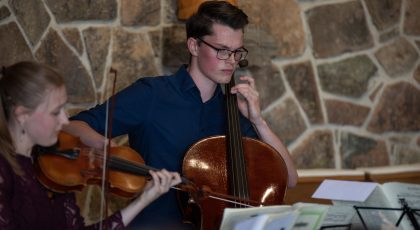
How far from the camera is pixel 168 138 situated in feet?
7.75

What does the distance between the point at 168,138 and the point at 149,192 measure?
1.62 feet

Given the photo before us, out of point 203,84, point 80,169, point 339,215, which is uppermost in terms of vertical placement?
point 203,84

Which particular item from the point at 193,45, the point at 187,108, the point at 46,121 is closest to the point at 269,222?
the point at 46,121

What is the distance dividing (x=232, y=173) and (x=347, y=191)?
1.33ft

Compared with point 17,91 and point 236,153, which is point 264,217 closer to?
point 236,153

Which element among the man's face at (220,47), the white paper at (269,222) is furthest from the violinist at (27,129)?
the man's face at (220,47)

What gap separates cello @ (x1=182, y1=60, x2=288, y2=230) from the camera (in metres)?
2.10

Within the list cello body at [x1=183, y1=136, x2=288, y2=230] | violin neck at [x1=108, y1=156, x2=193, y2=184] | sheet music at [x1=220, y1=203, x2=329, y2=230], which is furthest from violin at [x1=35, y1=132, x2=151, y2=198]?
sheet music at [x1=220, y1=203, x2=329, y2=230]

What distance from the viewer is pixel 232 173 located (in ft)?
7.12

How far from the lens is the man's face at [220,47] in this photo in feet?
7.66

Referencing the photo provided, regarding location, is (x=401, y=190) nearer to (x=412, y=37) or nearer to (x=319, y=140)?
(x=319, y=140)

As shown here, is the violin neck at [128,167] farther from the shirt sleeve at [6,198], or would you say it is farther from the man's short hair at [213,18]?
the man's short hair at [213,18]

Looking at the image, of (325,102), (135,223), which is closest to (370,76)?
(325,102)

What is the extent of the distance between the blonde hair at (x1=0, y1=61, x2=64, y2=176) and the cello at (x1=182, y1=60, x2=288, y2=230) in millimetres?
585
